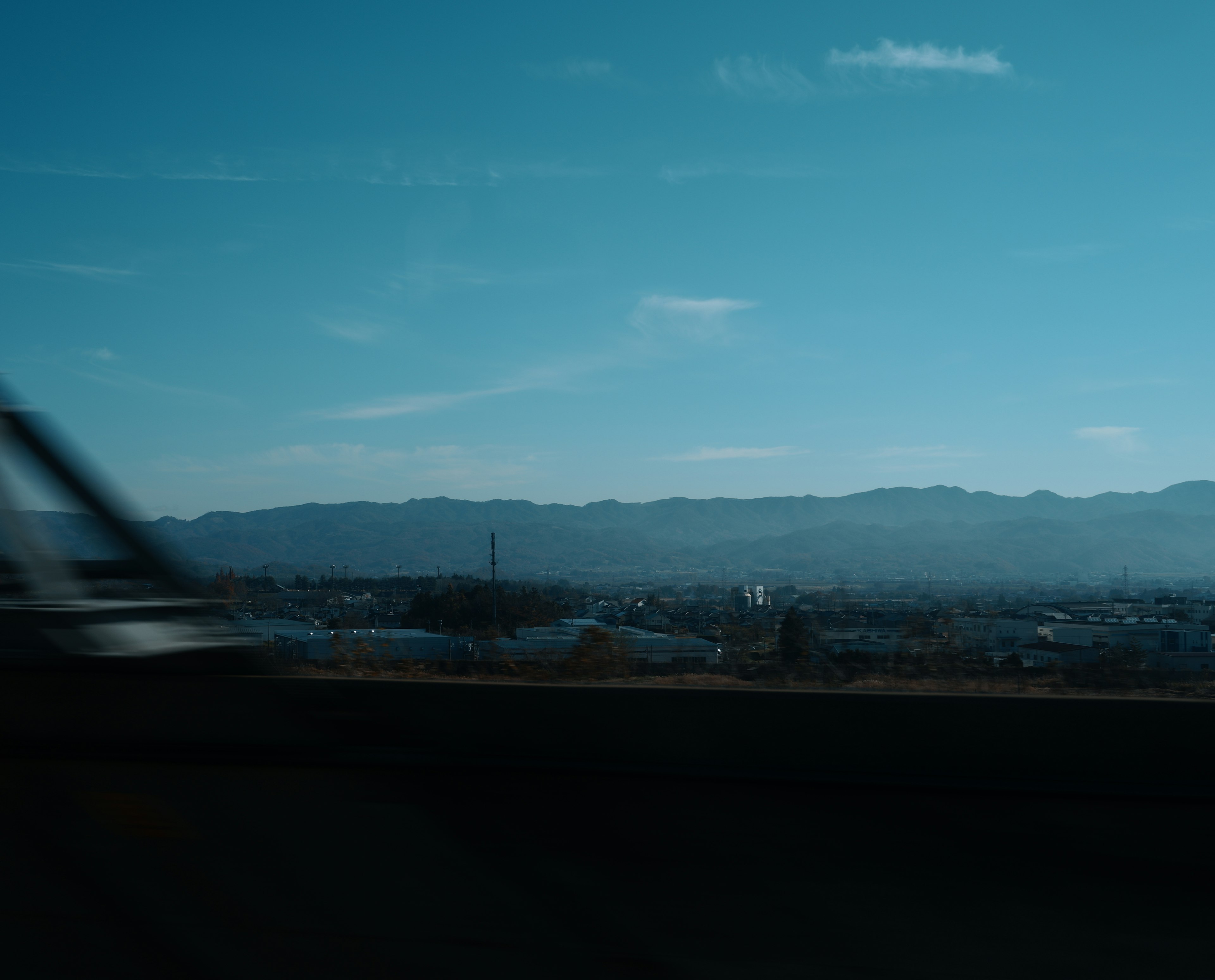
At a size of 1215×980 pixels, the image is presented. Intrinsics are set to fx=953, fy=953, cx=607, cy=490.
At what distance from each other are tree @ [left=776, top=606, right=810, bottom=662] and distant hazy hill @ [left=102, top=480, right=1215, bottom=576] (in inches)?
201

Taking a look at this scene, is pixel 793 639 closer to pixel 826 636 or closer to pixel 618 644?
pixel 826 636

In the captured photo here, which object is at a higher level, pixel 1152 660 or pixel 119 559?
pixel 119 559

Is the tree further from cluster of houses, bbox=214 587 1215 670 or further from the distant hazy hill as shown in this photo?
the distant hazy hill

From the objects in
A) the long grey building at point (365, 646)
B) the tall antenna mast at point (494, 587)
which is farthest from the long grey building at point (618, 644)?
the tall antenna mast at point (494, 587)

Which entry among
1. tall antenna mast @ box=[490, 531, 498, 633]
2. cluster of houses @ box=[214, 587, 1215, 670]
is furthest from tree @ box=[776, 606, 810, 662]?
tall antenna mast @ box=[490, 531, 498, 633]

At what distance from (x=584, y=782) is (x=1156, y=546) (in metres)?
48.0

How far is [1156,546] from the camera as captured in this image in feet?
150

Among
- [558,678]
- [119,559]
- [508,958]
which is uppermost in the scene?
[119,559]

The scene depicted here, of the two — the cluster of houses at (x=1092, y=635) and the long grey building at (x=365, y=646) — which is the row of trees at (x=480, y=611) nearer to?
the long grey building at (x=365, y=646)

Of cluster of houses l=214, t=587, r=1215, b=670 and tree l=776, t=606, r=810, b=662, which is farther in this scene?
tree l=776, t=606, r=810, b=662

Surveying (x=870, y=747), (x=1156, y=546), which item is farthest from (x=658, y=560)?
(x=870, y=747)

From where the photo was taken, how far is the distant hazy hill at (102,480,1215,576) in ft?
128

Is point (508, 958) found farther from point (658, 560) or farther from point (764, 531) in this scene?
point (764, 531)

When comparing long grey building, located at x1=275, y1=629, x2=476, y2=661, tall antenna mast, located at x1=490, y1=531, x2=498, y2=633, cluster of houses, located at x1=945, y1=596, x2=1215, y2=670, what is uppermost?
tall antenna mast, located at x1=490, y1=531, x2=498, y2=633
